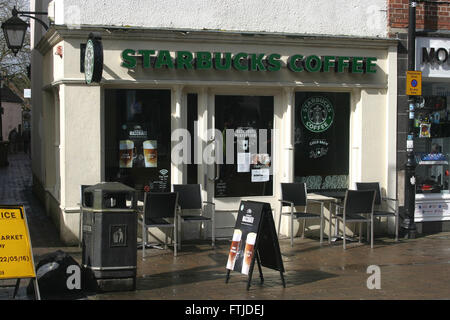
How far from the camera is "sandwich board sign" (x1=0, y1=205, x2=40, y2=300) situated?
6.45 metres

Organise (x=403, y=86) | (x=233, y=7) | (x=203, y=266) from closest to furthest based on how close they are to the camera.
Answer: (x=203, y=266) → (x=233, y=7) → (x=403, y=86)

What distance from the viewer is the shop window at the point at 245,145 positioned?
1096 cm

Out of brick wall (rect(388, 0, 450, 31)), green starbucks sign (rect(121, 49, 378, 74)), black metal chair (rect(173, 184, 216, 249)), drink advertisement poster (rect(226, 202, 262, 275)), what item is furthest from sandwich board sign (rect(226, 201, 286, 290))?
brick wall (rect(388, 0, 450, 31))

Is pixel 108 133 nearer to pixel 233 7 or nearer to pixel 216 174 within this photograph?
pixel 216 174

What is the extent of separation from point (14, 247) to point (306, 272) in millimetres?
3917

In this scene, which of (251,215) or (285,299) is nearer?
(285,299)

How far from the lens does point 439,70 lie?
11.7 metres

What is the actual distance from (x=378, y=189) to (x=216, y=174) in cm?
284

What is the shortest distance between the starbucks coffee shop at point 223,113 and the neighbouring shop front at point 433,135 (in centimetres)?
73

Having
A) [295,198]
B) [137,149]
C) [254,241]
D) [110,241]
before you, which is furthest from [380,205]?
[110,241]

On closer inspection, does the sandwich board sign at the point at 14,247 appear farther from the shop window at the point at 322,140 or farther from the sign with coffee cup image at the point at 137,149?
the shop window at the point at 322,140

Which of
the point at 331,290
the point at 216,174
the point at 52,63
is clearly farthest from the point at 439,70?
the point at 52,63

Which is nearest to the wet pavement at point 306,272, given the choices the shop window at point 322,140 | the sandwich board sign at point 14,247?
the sandwich board sign at point 14,247

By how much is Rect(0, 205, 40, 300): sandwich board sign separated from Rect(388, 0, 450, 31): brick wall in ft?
24.8
